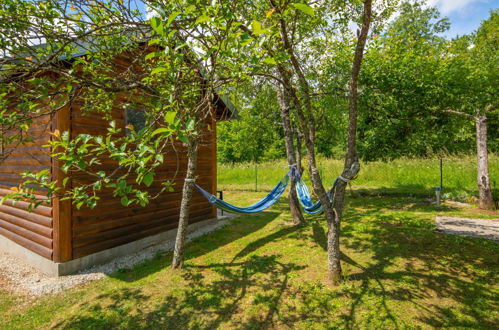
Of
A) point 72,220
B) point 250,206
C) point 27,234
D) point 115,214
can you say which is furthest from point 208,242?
point 27,234

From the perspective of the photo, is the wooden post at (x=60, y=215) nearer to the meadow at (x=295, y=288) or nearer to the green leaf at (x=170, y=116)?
the meadow at (x=295, y=288)

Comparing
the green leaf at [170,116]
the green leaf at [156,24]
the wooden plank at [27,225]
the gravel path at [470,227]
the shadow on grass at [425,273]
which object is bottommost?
the shadow on grass at [425,273]

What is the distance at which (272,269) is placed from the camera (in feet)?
11.5

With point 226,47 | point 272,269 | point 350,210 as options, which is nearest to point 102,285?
point 272,269

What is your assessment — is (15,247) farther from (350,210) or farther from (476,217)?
(476,217)

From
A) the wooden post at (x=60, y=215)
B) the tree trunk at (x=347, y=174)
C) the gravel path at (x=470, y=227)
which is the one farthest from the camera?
the gravel path at (x=470, y=227)

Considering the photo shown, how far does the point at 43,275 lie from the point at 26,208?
114 centimetres

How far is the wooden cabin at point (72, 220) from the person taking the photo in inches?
137

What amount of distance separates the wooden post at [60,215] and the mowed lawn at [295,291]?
607mm

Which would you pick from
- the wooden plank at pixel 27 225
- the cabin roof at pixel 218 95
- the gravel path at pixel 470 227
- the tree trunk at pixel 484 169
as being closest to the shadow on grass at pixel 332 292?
the gravel path at pixel 470 227

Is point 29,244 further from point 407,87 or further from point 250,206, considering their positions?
point 407,87

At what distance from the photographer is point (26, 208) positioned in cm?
404

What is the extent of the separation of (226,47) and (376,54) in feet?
15.2

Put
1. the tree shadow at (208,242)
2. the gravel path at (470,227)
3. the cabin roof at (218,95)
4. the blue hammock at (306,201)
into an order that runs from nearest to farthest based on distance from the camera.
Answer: the cabin roof at (218,95), the tree shadow at (208,242), the blue hammock at (306,201), the gravel path at (470,227)
